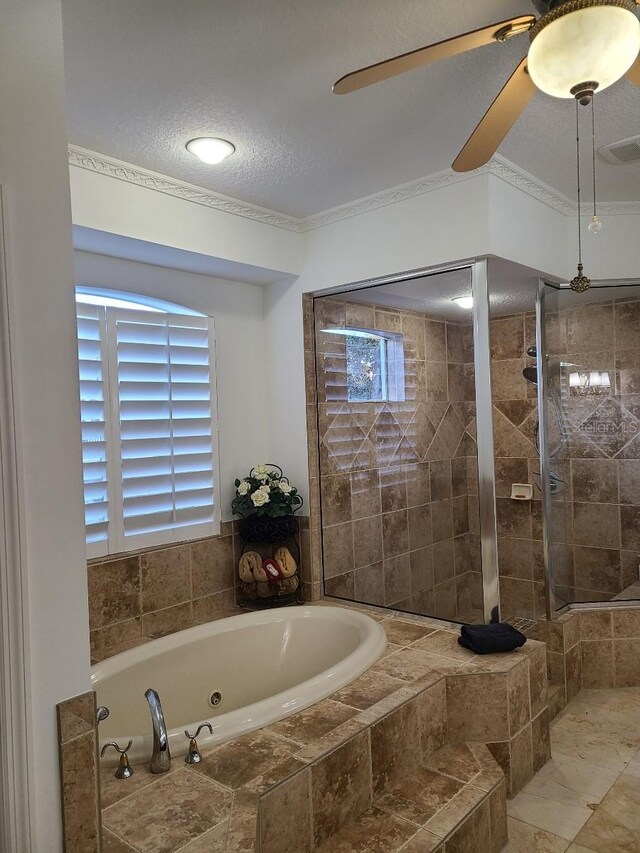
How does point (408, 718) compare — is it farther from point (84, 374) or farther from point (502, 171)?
point (502, 171)

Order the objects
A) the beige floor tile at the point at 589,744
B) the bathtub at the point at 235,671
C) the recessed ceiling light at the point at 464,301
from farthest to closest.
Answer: the recessed ceiling light at the point at 464,301
the beige floor tile at the point at 589,744
the bathtub at the point at 235,671

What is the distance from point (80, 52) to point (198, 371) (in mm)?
1608

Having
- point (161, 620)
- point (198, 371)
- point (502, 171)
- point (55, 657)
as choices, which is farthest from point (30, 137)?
point (161, 620)

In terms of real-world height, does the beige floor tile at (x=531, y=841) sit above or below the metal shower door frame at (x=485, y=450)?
below

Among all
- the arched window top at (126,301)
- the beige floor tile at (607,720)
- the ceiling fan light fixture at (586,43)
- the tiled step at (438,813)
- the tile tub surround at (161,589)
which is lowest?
the beige floor tile at (607,720)

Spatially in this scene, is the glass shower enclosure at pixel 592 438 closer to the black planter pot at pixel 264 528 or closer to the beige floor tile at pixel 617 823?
the beige floor tile at pixel 617 823

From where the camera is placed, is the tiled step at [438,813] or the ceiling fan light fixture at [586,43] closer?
the ceiling fan light fixture at [586,43]

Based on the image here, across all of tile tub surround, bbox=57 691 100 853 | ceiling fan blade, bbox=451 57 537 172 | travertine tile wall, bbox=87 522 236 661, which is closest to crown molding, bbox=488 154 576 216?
ceiling fan blade, bbox=451 57 537 172

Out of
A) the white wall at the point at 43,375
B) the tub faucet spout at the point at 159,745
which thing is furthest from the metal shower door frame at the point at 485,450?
the white wall at the point at 43,375

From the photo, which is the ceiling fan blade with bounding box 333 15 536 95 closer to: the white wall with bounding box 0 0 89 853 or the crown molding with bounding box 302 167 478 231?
the white wall with bounding box 0 0 89 853

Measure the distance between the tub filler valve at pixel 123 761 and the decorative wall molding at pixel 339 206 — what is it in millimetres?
2102

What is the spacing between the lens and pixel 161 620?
2977 millimetres

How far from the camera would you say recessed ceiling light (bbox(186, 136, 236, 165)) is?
93.5 inches

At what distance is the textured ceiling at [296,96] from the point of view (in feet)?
5.53
